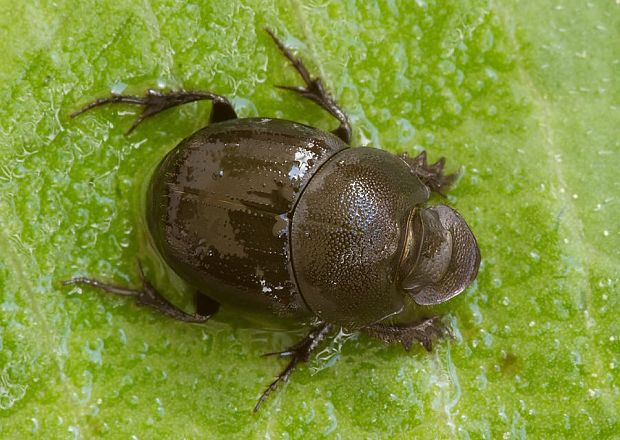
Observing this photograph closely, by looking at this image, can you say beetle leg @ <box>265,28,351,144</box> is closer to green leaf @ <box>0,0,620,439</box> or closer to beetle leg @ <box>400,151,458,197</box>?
green leaf @ <box>0,0,620,439</box>

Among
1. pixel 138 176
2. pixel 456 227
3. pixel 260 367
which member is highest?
pixel 138 176

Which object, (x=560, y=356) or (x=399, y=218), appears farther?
(x=560, y=356)

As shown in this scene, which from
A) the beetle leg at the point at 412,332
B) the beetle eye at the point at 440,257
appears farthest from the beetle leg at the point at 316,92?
the beetle leg at the point at 412,332

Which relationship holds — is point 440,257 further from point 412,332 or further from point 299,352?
point 299,352

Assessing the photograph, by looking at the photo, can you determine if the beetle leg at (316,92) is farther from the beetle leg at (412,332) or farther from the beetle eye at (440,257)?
the beetle leg at (412,332)

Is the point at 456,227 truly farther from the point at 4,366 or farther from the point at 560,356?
the point at 4,366

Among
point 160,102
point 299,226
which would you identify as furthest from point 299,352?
point 160,102

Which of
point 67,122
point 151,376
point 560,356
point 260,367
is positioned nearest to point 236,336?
point 260,367
